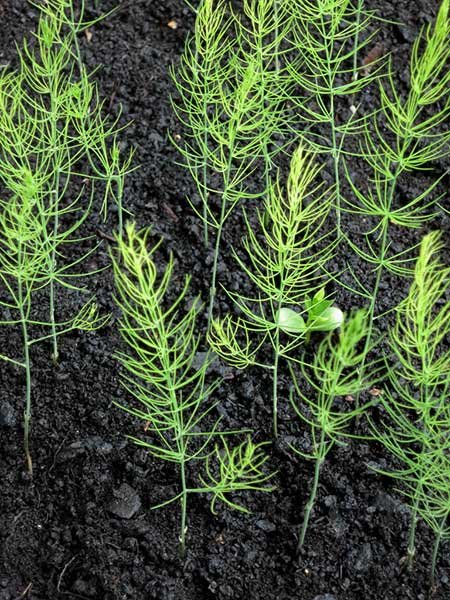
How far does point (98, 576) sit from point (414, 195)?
130 cm

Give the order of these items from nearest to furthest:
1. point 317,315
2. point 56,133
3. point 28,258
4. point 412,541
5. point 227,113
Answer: point 412,541
point 28,258
point 227,113
point 317,315
point 56,133

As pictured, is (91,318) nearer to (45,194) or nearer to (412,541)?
(45,194)

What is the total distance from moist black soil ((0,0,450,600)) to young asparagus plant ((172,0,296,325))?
0.83 feet

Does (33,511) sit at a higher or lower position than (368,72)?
lower

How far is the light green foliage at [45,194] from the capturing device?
6.21ft

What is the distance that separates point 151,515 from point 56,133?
1.02 metres

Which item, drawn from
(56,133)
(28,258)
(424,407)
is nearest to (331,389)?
(424,407)

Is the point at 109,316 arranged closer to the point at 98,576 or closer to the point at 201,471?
the point at 201,471

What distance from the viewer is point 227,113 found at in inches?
82.4

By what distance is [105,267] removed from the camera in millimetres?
2330

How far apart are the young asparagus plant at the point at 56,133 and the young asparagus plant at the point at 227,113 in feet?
0.66

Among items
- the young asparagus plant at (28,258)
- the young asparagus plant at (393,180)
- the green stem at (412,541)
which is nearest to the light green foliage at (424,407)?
the green stem at (412,541)

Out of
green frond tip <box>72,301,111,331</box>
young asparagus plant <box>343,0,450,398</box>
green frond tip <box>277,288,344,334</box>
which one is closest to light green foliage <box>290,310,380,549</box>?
green frond tip <box>277,288,344,334</box>

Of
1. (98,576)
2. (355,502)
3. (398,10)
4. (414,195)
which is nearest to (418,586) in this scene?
(355,502)
